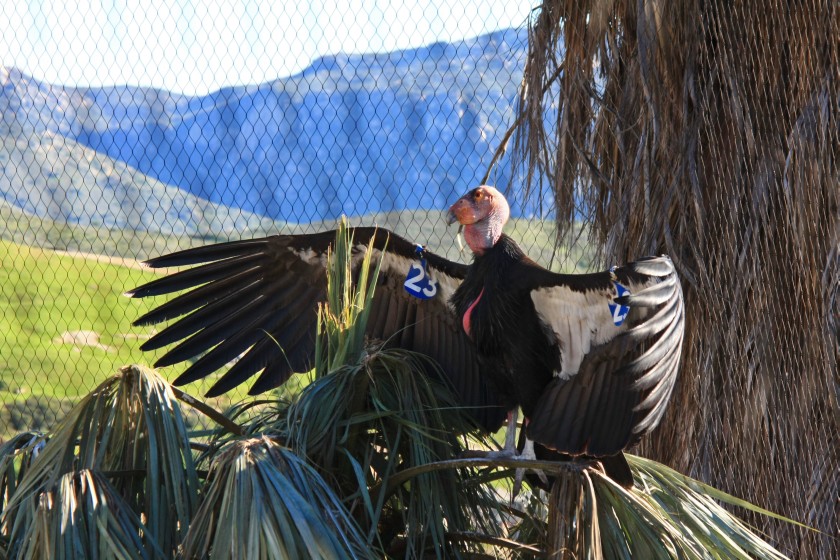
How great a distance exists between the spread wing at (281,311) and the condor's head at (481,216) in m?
0.20

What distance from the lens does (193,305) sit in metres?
2.75

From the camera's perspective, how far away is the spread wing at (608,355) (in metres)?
2.03

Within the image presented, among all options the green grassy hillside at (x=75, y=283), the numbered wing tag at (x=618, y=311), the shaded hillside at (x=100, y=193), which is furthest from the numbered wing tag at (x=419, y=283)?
the shaded hillside at (x=100, y=193)

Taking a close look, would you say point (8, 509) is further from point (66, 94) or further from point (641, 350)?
point (66, 94)

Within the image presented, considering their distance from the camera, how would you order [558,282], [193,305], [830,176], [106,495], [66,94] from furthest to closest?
[66,94]
[830,176]
[193,305]
[558,282]
[106,495]

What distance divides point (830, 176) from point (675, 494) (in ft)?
5.04

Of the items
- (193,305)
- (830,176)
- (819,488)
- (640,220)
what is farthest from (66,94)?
(819,488)

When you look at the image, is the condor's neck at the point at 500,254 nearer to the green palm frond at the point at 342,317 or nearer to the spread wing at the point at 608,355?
the spread wing at the point at 608,355

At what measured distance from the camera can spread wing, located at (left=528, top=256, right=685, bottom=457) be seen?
2029 mm

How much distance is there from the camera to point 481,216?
2496 mm

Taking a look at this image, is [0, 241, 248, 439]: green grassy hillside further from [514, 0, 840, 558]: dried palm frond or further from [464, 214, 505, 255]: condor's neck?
[464, 214, 505, 255]: condor's neck

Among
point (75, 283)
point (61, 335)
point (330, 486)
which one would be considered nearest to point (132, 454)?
point (330, 486)

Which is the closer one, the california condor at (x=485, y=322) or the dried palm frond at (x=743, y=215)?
the california condor at (x=485, y=322)

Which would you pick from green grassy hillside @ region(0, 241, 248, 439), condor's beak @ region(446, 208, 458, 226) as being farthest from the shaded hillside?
condor's beak @ region(446, 208, 458, 226)
